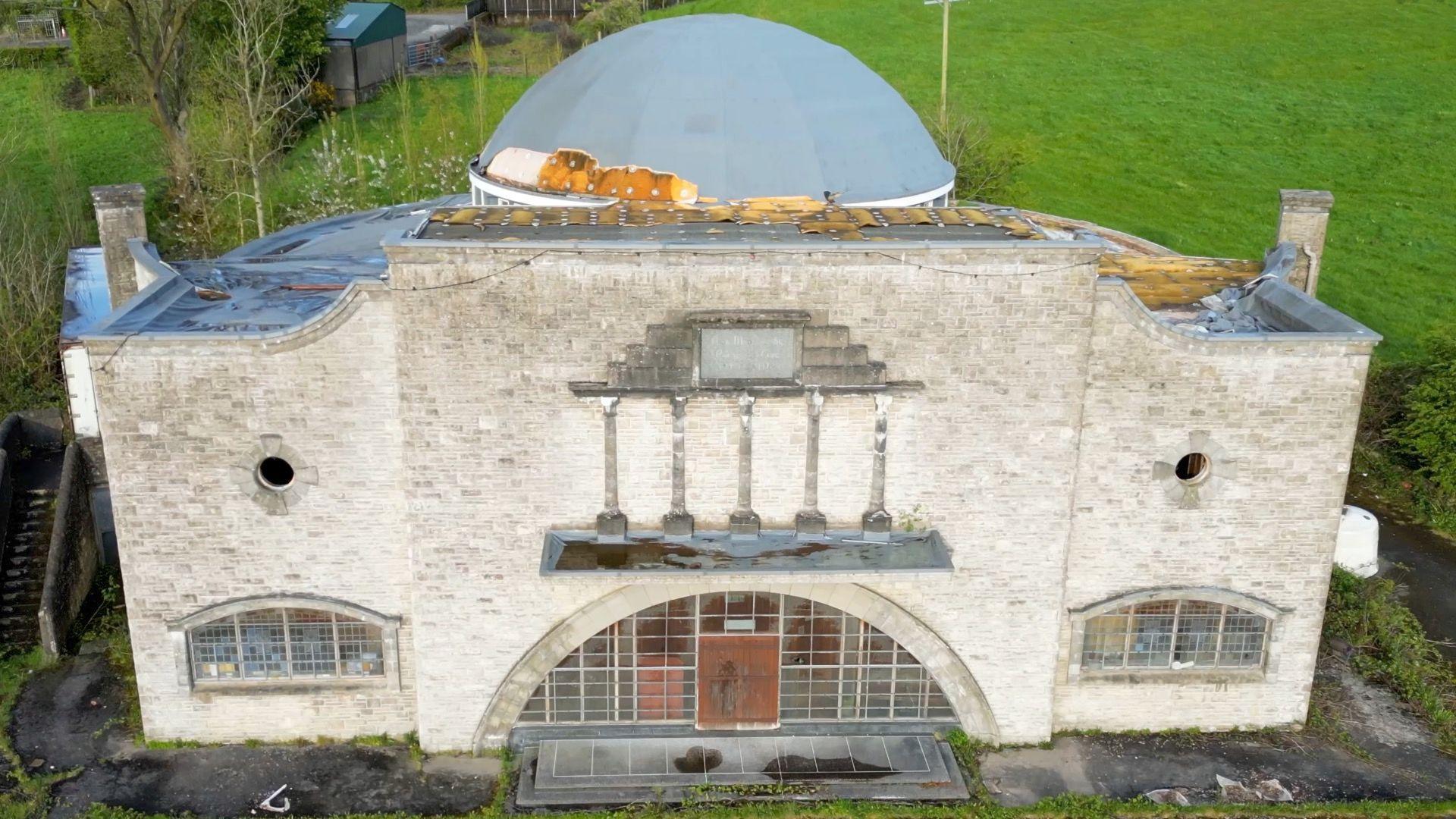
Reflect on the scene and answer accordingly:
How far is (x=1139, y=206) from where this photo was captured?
49.9 metres

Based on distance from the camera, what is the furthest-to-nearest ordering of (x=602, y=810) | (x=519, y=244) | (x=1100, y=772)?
1. (x=1100, y=772)
2. (x=602, y=810)
3. (x=519, y=244)

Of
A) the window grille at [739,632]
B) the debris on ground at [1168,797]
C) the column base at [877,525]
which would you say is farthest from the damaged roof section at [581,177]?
the debris on ground at [1168,797]

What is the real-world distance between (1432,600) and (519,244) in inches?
811

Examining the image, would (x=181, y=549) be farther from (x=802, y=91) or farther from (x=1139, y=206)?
(x=1139, y=206)

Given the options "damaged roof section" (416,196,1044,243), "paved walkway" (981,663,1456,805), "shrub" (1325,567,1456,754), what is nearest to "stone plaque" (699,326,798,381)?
"damaged roof section" (416,196,1044,243)

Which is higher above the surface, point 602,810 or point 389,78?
point 389,78

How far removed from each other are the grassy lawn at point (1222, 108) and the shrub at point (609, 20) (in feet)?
23.3

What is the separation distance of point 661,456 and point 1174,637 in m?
8.87

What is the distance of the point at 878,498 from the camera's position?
1850 centimetres

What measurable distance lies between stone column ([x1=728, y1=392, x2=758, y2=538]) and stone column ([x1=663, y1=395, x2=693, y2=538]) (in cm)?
69

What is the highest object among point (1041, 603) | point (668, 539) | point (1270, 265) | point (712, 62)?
point (712, 62)

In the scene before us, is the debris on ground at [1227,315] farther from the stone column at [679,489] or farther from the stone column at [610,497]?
the stone column at [610,497]

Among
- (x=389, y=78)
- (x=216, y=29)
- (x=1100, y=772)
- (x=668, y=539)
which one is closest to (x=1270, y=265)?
(x=1100, y=772)

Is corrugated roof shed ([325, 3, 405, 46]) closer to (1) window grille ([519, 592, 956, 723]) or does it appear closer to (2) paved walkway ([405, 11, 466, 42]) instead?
(2) paved walkway ([405, 11, 466, 42])
